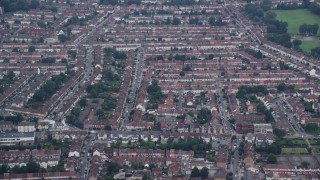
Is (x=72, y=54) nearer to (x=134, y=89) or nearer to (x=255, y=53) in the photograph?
(x=134, y=89)

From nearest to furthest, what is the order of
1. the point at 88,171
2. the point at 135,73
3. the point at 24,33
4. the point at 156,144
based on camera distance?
1. the point at 88,171
2. the point at 156,144
3. the point at 135,73
4. the point at 24,33

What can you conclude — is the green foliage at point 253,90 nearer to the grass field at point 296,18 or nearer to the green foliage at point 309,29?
the green foliage at point 309,29

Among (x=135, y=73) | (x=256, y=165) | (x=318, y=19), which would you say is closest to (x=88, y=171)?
(x=256, y=165)

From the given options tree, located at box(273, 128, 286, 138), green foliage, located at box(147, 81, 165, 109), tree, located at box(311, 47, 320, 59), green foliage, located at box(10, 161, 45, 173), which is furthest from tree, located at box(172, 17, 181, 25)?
green foliage, located at box(10, 161, 45, 173)

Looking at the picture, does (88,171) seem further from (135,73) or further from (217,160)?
(135,73)

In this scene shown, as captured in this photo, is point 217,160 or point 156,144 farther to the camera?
point 156,144

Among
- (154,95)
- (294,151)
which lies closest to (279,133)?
(294,151)
